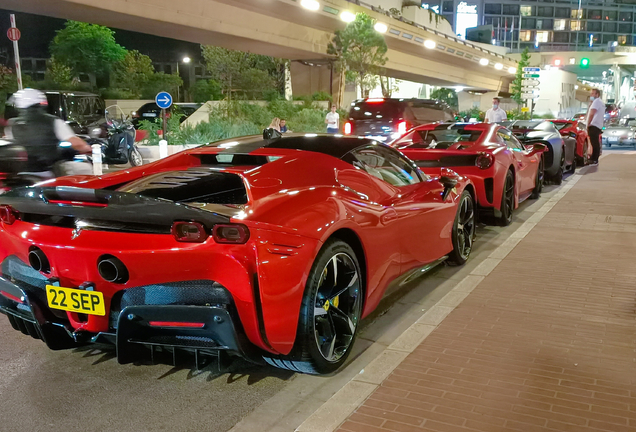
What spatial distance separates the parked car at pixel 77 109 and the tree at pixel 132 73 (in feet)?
115

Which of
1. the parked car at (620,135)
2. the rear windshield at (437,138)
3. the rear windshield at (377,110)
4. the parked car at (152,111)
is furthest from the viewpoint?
the parked car at (620,135)

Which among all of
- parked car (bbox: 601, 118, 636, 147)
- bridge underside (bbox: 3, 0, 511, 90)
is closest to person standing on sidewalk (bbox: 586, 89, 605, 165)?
parked car (bbox: 601, 118, 636, 147)

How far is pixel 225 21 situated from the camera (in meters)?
24.1

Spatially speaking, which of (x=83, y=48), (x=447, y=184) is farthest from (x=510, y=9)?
(x=447, y=184)

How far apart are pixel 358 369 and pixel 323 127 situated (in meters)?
22.9

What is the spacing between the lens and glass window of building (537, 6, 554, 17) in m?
158

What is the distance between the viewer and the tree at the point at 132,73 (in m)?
49.6

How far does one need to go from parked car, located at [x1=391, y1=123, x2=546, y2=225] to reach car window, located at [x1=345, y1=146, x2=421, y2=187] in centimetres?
179

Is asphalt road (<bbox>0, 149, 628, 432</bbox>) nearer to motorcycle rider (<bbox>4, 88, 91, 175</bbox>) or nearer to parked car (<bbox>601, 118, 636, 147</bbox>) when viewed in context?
motorcycle rider (<bbox>4, 88, 91, 175</bbox>)

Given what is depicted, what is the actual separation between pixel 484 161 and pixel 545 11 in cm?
17183

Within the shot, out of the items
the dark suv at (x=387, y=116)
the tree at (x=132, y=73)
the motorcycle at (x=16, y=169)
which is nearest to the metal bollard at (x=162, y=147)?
the dark suv at (x=387, y=116)

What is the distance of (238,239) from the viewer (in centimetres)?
295

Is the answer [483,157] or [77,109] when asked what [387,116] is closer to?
[483,157]

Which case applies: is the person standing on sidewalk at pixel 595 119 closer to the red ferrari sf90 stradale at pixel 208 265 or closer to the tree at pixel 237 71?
the red ferrari sf90 stradale at pixel 208 265
